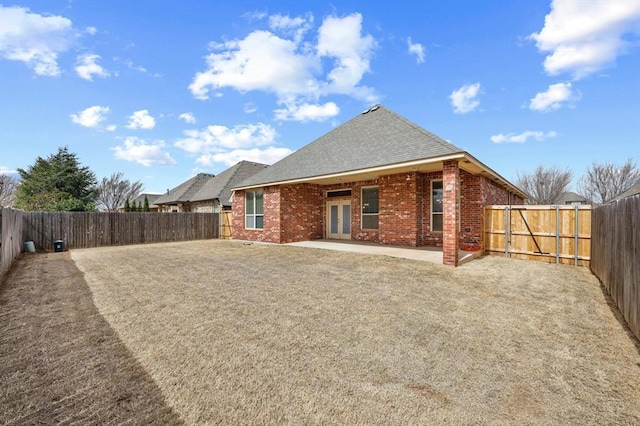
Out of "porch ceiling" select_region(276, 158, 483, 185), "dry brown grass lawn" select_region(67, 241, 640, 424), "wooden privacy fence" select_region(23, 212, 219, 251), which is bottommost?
"dry brown grass lawn" select_region(67, 241, 640, 424)

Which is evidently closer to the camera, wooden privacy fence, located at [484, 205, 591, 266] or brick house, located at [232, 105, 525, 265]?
wooden privacy fence, located at [484, 205, 591, 266]

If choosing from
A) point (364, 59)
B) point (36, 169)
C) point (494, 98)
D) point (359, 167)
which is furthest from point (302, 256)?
point (36, 169)

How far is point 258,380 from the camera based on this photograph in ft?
8.64

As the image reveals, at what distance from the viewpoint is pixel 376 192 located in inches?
498

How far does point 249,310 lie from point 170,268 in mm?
4858

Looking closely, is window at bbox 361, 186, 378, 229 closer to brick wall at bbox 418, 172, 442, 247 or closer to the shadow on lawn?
brick wall at bbox 418, 172, 442, 247

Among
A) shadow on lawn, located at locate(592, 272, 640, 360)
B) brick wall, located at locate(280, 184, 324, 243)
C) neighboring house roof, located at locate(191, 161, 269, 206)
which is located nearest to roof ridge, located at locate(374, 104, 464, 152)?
shadow on lawn, located at locate(592, 272, 640, 360)

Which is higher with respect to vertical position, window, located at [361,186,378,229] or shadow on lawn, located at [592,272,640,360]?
window, located at [361,186,378,229]

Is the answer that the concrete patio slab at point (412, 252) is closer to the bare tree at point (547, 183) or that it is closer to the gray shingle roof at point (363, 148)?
the gray shingle roof at point (363, 148)

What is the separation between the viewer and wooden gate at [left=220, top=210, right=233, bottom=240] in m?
18.5

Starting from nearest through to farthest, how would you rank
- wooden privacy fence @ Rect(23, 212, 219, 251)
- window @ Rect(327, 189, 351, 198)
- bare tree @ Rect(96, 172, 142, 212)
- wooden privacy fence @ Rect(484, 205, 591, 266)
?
wooden privacy fence @ Rect(484, 205, 591, 266)
wooden privacy fence @ Rect(23, 212, 219, 251)
window @ Rect(327, 189, 351, 198)
bare tree @ Rect(96, 172, 142, 212)

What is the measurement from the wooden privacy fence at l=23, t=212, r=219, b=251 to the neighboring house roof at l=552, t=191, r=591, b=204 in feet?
124

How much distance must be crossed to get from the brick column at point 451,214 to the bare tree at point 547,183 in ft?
97.8

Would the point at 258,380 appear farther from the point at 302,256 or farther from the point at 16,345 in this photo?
the point at 302,256
